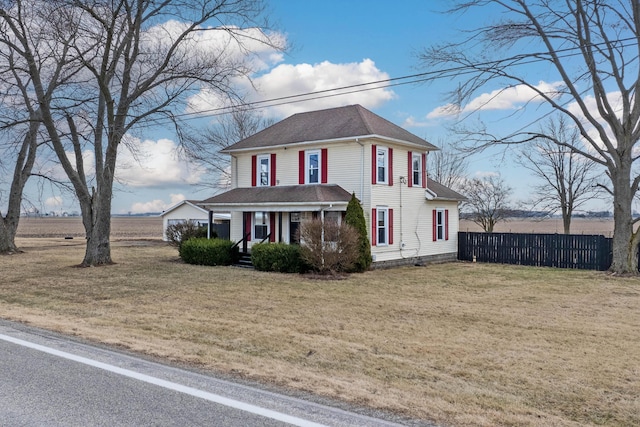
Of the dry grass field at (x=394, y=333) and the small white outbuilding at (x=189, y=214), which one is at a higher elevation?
the small white outbuilding at (x=189, y=214)

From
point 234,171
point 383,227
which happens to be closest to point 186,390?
point 383,227

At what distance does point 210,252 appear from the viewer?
20969mm

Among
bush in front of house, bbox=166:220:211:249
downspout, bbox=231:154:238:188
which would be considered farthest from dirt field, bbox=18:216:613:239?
bush in front of house, bbox=166:220:211:249

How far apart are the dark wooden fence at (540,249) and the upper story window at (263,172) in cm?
1042

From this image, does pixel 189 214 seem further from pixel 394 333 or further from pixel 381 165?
pixel 394 333

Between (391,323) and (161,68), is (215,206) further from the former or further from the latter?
(391,323)

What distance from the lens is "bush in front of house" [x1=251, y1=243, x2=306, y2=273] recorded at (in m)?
18.2

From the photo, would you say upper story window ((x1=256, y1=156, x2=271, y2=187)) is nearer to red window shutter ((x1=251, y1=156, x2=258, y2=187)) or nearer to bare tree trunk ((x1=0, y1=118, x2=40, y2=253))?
red window shutter ((x1=251, y1=156, x2=258, y2=187))

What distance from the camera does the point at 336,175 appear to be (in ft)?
68.3

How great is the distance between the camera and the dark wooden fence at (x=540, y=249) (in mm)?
21250

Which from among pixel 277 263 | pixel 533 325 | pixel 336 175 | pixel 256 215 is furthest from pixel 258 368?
pixel 256 215

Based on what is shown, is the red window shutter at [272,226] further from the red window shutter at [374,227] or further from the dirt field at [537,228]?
the dirt field at [537,228]

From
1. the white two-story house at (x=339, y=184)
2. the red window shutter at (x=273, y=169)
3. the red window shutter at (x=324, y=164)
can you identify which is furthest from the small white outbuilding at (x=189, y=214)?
the red window shutter at (x=324, y=164)

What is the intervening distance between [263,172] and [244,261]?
4.46 meters
